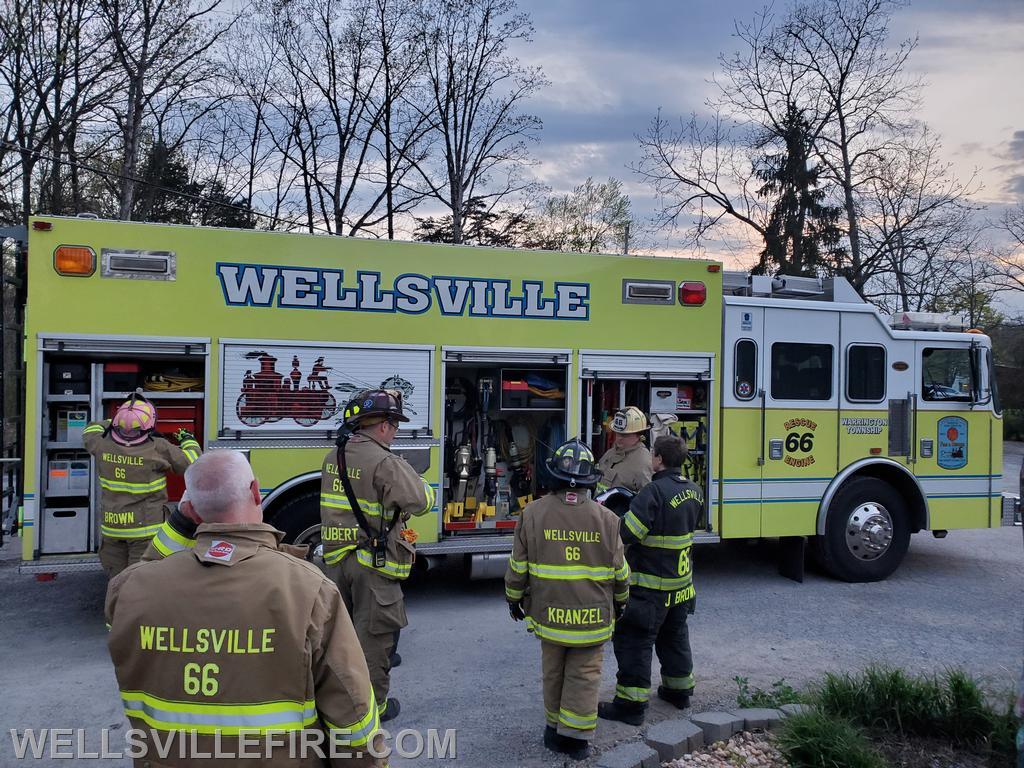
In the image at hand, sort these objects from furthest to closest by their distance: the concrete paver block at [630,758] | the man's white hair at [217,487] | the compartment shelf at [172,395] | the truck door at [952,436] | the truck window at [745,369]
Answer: the truck door at [952,436] < the truck window at [745,369] < the compartment shelf at [172,395] < the concrete paver block at [630,758] < the man's white hair at [217,487]

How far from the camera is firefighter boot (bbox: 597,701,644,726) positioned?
14.4ft

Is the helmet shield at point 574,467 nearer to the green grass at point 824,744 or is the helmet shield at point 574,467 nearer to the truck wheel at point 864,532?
the green grass at point 824,744

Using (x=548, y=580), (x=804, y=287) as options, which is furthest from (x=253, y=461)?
(x=804, y=287)

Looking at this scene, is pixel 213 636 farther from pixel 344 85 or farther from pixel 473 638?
pixel 344 85

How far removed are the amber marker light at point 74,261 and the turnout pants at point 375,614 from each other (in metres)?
3.17

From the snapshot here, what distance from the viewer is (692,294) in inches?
281

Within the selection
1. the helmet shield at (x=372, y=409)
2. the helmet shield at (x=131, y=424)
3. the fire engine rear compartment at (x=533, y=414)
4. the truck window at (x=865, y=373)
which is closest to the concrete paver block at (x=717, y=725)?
the helmet shield at (x=372, y=409)

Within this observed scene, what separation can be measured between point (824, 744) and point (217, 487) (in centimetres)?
303

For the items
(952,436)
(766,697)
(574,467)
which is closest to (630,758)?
(766,697)

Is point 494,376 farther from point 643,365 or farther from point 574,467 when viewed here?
point 574,467

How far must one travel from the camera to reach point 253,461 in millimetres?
6008

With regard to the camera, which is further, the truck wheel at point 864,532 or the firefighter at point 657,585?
the truck wheel at point 864,532

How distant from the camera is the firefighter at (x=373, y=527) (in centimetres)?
421

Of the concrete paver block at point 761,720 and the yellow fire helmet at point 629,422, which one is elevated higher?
the yellow fire helmet at point 629,422
